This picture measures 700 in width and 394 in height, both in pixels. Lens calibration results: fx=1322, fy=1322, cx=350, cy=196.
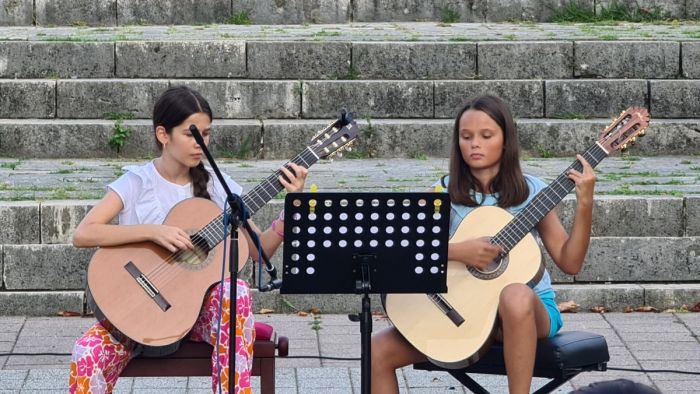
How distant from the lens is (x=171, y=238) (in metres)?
4.80

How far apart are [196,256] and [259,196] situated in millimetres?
339

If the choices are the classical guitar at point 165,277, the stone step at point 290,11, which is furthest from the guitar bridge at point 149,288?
the stone step at point 290,11

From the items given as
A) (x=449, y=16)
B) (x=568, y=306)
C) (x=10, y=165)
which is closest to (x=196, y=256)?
(x=568, y=306)

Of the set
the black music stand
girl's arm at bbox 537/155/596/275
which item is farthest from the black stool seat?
the black music stand

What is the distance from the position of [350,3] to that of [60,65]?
3121 millimetres

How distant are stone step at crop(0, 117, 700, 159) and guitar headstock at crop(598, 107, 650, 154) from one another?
4257 mm

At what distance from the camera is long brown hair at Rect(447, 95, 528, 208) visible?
5094 millimetres

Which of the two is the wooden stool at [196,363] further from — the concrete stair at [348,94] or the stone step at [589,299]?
the concrete stair at [348,94]

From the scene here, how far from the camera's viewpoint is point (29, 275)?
23.0 feet

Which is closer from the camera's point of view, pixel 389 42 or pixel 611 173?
pixel 611 173

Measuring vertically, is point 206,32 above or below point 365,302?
above

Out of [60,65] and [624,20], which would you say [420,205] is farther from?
[624,20]

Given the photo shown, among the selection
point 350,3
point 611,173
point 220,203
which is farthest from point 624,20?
point 220,203

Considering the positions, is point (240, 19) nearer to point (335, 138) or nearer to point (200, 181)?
point (200, 181)
